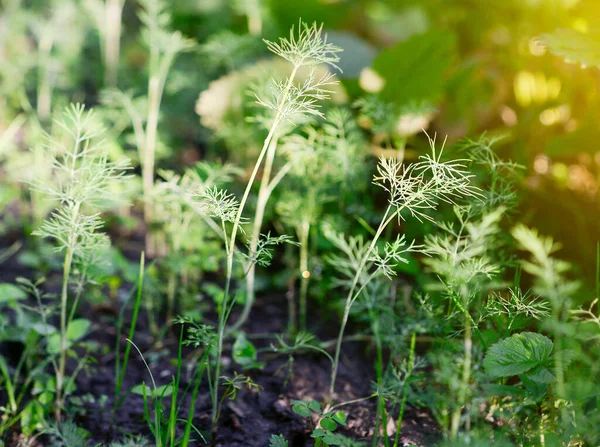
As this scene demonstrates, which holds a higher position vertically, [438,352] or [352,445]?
[438,352]

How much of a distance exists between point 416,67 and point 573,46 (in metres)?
0.79

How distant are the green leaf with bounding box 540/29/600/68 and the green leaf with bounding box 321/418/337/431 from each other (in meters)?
1.06

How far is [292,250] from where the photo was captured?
198 cm

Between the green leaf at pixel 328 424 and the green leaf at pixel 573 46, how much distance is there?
3.49 feet

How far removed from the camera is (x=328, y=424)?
3.84ft

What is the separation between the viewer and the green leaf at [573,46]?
1.42 m

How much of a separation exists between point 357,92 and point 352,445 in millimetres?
1549

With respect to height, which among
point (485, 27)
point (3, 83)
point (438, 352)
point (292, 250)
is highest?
point (485, 27)

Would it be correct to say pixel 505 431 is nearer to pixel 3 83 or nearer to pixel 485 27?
pixel 485 27

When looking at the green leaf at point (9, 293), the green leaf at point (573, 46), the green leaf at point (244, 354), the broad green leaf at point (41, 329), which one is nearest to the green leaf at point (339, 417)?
the green leaf at point (244, 354)

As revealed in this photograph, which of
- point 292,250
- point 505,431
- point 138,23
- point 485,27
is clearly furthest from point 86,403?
Result: point 138,23

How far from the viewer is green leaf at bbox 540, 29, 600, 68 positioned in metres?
1.42

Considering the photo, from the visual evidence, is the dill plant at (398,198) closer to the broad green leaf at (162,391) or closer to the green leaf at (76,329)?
the broad green leaf at (162,391)

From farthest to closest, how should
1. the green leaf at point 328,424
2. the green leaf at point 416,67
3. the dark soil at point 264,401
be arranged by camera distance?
the green leaf at point 416,67, the dark soil at point 264,401, the green leaf at point 328,424
